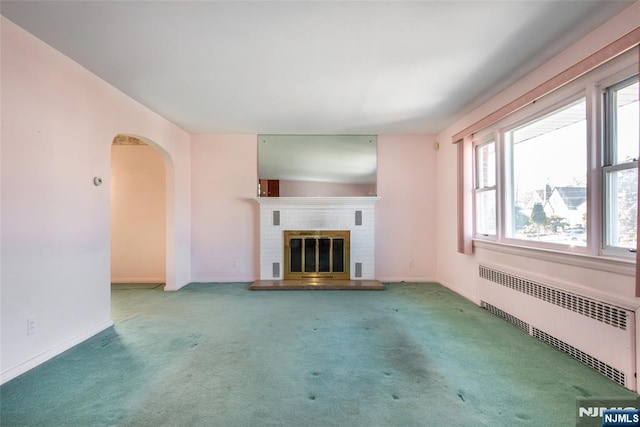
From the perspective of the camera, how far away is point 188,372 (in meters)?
2.05

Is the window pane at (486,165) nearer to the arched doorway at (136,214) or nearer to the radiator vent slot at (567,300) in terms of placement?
the radiator vent slot at (567,300)

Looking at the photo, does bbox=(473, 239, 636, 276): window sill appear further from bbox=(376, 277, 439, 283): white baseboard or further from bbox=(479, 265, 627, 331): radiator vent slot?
bbox=(376, 277, 439, 283): white baseboard

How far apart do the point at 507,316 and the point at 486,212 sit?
4.23 ft

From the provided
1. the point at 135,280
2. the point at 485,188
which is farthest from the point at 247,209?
the point at 485,188

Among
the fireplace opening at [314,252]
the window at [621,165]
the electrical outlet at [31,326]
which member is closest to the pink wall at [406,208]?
the fireplace opening at [314,252]

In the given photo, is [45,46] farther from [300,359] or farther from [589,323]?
[589,323]

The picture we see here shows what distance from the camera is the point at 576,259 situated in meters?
2.22

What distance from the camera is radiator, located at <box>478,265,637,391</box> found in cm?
184

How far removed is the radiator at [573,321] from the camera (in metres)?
1.84

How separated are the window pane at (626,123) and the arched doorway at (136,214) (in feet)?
18.3

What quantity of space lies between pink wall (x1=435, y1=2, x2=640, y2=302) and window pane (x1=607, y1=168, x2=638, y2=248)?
0.26 metres

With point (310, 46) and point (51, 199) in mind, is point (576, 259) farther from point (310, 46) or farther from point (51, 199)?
point (51, 199)

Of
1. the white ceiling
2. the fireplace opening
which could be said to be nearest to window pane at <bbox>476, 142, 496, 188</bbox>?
the white ceiling

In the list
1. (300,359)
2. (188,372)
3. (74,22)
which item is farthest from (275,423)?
(74,22)
